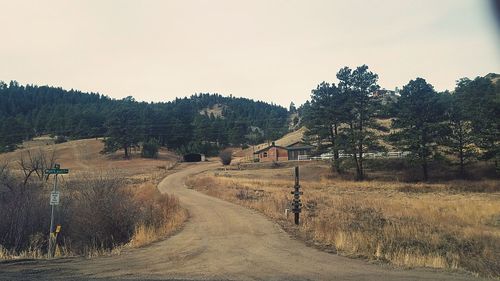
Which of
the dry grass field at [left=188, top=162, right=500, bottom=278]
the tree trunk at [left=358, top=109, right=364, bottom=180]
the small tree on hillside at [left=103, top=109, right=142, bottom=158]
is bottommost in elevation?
the dry grass field at [left=188, top=162, right=500, bottom=278]

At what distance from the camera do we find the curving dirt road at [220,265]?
9703 mm

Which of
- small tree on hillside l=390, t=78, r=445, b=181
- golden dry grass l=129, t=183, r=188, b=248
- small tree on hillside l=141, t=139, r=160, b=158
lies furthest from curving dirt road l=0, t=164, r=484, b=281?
small tree on hillside l=141, t=139, r=160, b=158

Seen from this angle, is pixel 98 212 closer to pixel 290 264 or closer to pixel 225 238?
pixel 225 238

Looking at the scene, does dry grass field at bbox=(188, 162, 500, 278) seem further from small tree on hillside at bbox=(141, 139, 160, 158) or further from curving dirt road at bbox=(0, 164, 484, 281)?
small tree on hillside at bbox=(141, 139, 160, 158)

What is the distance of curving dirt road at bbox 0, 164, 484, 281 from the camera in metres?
9.70

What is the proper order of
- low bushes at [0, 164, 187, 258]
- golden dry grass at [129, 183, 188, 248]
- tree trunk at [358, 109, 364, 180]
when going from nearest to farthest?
golden dry grass at [129, 183, 188, 248]
low bushes at [0, 164, 187, 258]
tree trunk at [358, 109, 364, 180]

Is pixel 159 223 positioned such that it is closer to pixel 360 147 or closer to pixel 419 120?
pixel 360 147

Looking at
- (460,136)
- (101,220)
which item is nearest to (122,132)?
(460,136)

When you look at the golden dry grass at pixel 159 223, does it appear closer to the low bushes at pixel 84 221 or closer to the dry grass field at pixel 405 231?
the low bushes at pixel 84 221

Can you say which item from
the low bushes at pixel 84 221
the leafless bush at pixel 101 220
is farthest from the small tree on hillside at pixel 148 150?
the leafless bush at pixel 101 220

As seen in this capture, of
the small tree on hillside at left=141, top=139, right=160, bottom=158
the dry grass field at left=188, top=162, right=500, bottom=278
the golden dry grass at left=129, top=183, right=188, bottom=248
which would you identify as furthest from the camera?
the small tree on hillside at left=141, top=139, right=160, bottom=158

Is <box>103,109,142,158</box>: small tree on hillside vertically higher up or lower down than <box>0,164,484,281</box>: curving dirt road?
higher up

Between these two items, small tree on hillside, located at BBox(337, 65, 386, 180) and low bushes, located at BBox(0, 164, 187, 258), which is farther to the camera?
small tree on hillside, located at BBox(337, 65, 386, 180)

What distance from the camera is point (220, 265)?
11.1m
